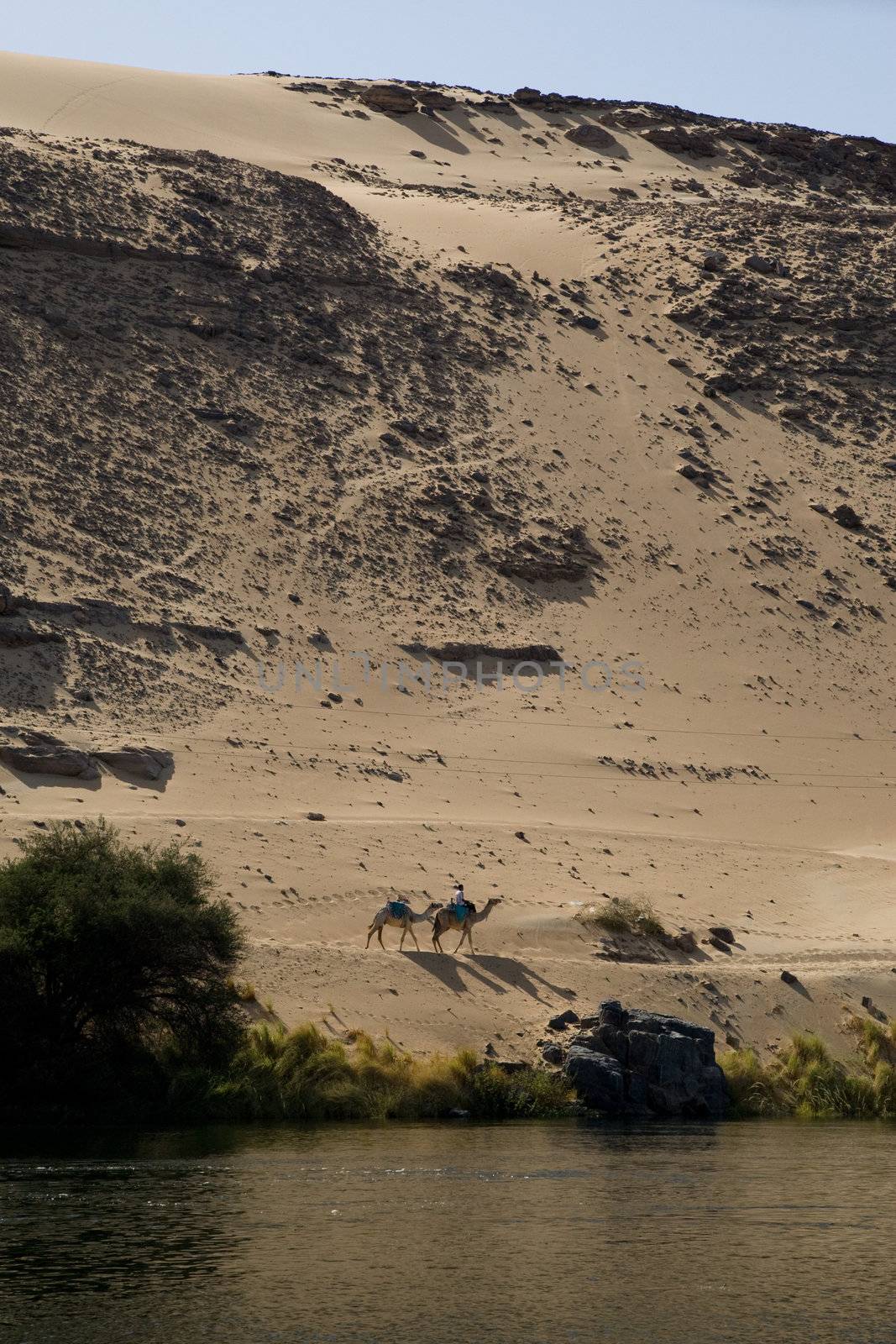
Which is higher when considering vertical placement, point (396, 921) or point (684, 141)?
point (684, 141)

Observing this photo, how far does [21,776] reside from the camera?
32.3 metres

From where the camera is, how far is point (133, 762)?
1331 inches

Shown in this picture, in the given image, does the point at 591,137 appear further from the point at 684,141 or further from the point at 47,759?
the point at 47,759

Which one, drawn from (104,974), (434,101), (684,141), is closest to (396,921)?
(104,974)

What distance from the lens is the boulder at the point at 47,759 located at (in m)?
32.6

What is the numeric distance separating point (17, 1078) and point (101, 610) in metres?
18.3

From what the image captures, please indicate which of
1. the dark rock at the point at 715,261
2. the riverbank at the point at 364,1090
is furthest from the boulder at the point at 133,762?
the dark rock at the point at 715,261

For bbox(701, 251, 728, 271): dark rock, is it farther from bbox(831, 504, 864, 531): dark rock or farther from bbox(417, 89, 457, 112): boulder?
bbox(417, 89, 457, 112): boulder

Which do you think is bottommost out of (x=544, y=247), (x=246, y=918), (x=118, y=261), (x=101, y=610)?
(x=246, y=918)

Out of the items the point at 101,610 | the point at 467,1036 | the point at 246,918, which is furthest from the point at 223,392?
the point at 467,1036

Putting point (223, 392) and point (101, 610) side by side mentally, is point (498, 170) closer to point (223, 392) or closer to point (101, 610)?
point (223, 392)

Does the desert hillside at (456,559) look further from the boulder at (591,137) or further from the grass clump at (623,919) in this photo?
the boulder at (591,137)

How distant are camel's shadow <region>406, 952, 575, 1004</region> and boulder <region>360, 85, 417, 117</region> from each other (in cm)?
5914

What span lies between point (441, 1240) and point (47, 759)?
59.7 ft
